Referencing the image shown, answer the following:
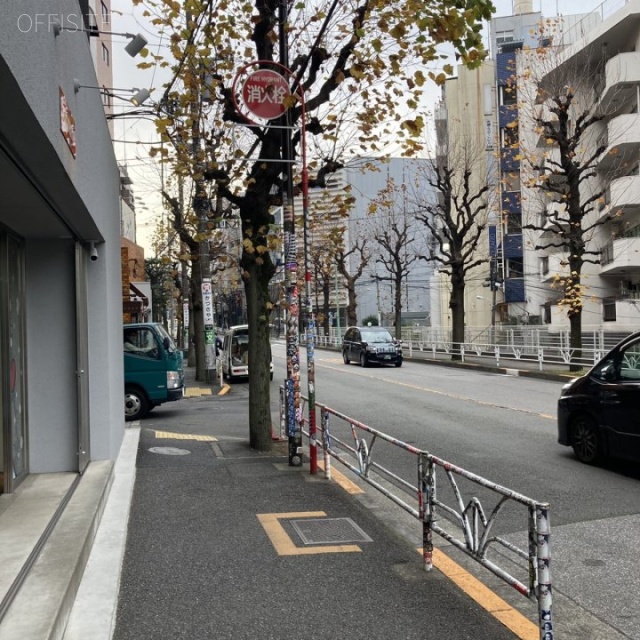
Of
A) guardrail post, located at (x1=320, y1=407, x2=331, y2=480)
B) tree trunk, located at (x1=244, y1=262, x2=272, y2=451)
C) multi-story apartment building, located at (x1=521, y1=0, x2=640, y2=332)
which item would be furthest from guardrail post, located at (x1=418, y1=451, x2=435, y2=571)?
multi-story apartment building, located at (x1=521, y1=0, x2=640, y2=332)

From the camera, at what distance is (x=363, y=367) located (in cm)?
3064

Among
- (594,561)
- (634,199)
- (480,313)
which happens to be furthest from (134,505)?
(480,313)

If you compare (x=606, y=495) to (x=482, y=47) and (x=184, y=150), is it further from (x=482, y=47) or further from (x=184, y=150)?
(x=184, y=150)

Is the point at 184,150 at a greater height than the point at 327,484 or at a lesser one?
greater

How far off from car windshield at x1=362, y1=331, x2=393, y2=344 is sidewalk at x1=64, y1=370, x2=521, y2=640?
2290 centimetres

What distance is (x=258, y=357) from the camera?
10.2 metres

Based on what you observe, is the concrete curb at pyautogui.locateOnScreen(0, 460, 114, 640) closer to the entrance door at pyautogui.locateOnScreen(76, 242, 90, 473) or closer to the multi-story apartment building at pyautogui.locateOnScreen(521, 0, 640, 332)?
the entrance door at pyautogui.locateOnScreen(76, 242, 90, 473)

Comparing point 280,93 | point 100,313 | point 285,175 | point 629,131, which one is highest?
point 629,131

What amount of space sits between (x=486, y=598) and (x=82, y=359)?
480cm

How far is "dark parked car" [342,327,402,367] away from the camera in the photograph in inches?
1199

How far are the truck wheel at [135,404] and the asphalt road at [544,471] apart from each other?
13.9 ft

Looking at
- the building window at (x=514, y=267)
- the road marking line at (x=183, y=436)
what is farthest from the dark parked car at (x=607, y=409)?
the building window at (x=514, y=267)

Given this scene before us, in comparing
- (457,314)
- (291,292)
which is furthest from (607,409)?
(457,314)

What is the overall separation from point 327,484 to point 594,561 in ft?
10.7
